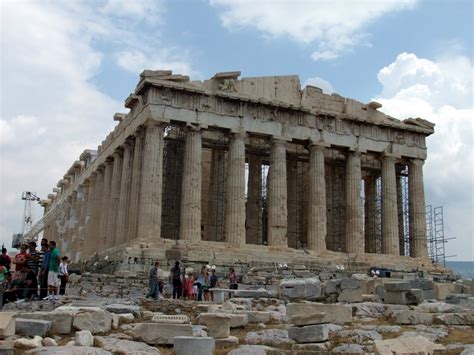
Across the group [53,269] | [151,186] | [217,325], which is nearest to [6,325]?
[217,325]

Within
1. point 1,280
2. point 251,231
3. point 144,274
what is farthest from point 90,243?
point 1,280

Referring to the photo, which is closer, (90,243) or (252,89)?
(252,89)

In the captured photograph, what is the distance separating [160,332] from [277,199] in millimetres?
22265

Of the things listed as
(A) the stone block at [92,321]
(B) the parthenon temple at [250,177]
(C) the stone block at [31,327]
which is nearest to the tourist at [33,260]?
(A) the stone block at [92,321]

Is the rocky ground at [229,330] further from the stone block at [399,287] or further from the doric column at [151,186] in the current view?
the doric column at [151,186]

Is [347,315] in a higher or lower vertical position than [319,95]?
lower

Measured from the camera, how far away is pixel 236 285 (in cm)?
2253

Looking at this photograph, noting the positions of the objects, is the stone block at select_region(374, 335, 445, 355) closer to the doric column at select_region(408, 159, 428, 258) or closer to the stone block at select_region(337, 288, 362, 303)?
the stone block at select_region(337, 288, 362, 303)

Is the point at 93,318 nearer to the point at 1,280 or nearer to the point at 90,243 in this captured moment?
the point at 1,280

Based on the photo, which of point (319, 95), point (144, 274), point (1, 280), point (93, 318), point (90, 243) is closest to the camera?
point (93, 318)

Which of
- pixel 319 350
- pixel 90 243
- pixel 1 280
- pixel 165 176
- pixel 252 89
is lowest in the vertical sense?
pixel 319 350

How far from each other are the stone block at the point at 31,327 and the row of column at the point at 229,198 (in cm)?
1848

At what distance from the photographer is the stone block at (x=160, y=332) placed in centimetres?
1105

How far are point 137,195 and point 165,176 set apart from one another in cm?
498
